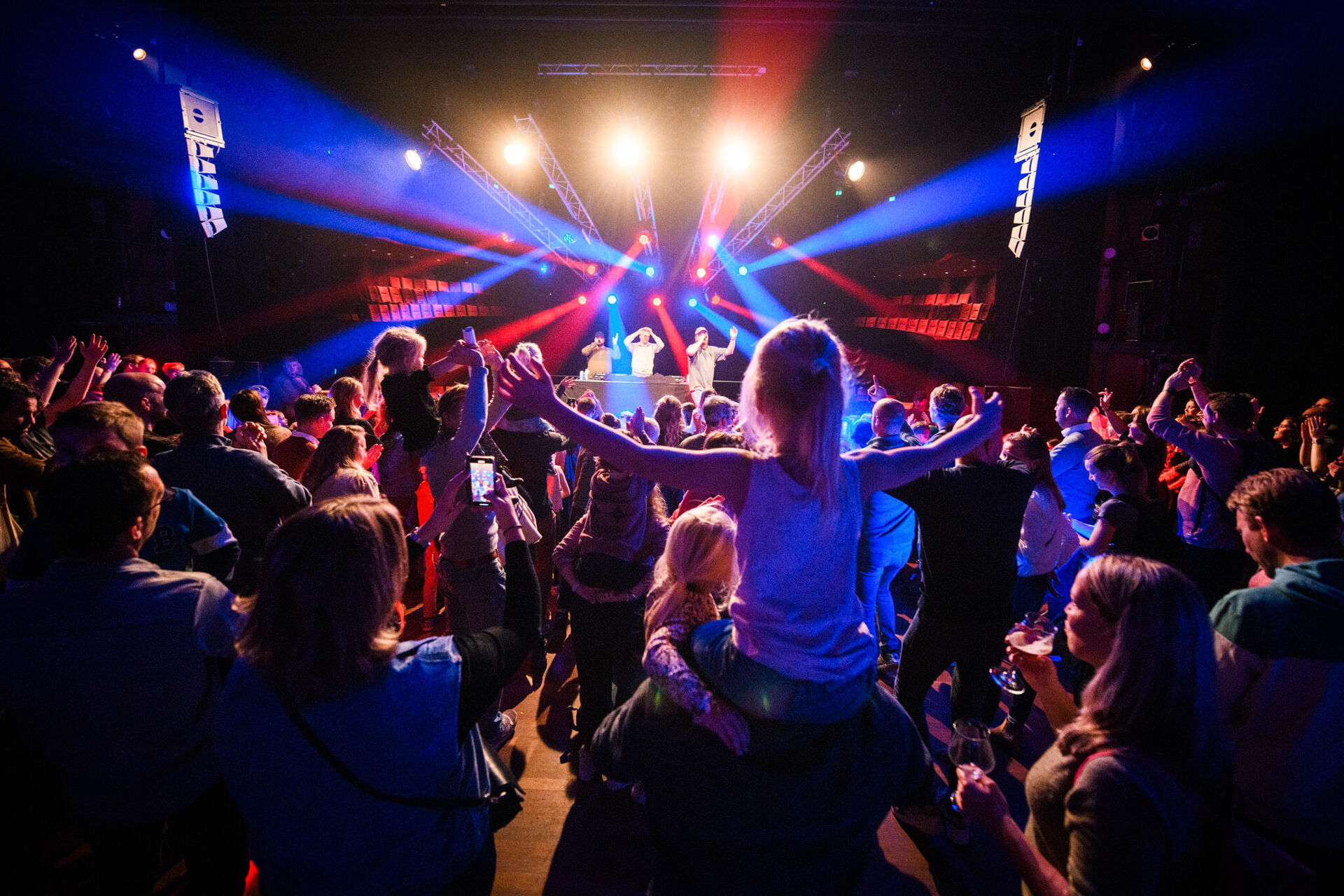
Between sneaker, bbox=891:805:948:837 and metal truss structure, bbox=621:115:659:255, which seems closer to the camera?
sneaker, bbox=891:805:948:837

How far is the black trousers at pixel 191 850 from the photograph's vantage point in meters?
1.47

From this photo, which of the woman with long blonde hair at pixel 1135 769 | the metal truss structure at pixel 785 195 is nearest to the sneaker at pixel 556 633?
the woman with long blonde hair at pixel 1135 769

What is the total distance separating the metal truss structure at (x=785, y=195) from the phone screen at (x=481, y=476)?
8.99 meters

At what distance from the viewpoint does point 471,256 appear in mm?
16484

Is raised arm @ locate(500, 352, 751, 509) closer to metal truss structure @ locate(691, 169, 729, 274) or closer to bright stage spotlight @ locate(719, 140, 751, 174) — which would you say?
bright stage spotlight @ locate(719, 140, 751, 174)

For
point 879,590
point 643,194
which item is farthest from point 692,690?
point 643,194

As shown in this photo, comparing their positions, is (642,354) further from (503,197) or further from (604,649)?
(604,649)

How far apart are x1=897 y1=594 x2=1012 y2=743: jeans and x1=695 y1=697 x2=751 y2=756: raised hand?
1597 mm

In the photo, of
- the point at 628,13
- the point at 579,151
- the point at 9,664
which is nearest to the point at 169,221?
the point at 579,151

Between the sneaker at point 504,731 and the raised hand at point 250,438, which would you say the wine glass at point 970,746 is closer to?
the sneaker at point 504,731

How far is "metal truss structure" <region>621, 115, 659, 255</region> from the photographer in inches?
338

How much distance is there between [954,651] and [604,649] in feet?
5.01

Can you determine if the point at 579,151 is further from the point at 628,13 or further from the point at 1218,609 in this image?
the point at 1218,609

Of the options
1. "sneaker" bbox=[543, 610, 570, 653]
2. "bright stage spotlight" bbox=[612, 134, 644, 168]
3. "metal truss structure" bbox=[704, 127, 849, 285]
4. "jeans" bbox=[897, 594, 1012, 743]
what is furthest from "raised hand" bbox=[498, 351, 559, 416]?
"metal truss structure" bbox=[704, 127, 849, 285]
